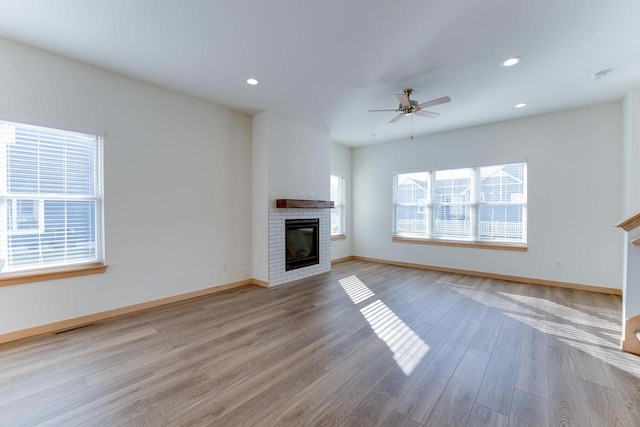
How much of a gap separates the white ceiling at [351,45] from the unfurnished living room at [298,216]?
0.03 m

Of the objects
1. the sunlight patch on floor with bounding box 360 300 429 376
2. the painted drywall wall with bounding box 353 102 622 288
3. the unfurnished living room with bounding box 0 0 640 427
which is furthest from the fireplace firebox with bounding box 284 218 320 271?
the painted drywall wall with bounding box 353 102 622 288

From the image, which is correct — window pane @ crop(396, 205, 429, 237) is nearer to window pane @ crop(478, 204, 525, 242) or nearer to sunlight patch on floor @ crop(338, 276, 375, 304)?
window pane @ crop(478, 204, 525, 242)

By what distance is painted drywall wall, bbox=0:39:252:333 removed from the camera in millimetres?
2818

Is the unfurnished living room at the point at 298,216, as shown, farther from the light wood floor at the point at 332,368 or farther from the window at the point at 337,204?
the window at the point at 337,204

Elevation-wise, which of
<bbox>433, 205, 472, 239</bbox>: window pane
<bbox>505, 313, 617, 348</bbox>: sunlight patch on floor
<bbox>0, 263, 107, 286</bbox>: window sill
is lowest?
<bbox>505, 313, 617, 348</bbox>: sunlight patch on floor

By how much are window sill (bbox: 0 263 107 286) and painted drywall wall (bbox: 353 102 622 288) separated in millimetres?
5628

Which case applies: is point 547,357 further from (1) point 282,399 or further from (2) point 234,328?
(2) point 234,328

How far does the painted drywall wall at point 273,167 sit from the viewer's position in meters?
4.61

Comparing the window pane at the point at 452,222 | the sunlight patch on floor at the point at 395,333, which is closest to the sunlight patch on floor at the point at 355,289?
the sunlight patch on floor at the point at 395,333

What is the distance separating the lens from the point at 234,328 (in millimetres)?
2986

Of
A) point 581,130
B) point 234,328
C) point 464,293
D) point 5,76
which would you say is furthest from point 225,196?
point 581,130

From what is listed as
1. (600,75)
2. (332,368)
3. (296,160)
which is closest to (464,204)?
(600,75)

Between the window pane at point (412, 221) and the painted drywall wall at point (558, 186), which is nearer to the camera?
the painted drywall wall at point (558, 186)

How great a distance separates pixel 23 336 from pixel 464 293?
211 inches
